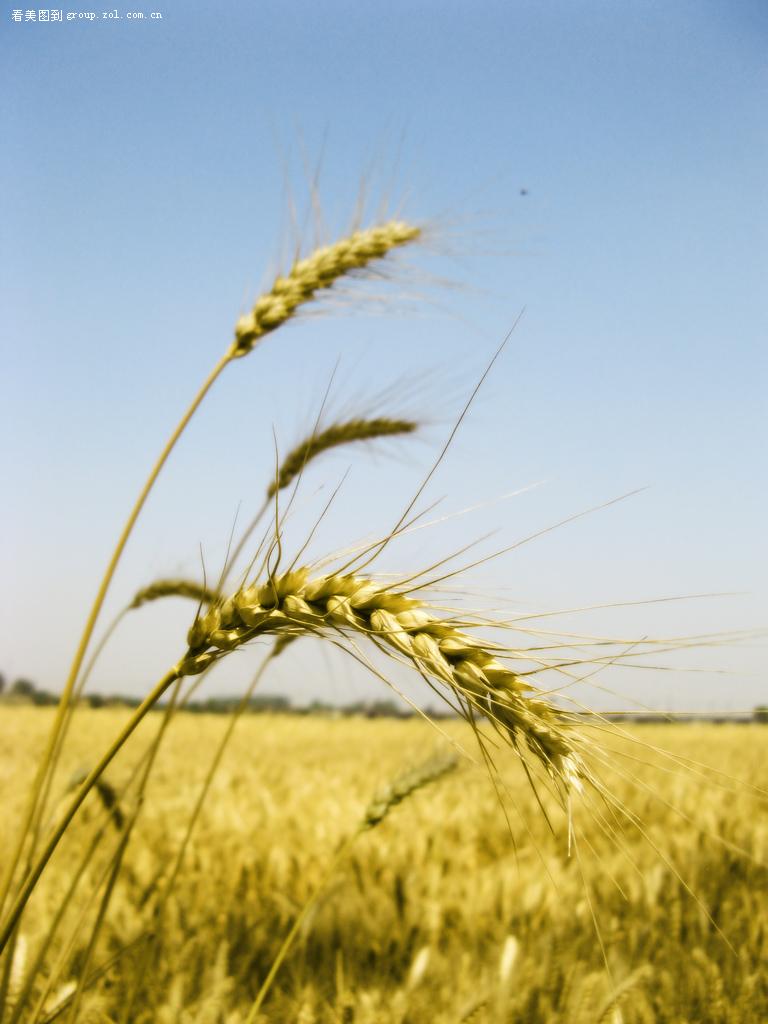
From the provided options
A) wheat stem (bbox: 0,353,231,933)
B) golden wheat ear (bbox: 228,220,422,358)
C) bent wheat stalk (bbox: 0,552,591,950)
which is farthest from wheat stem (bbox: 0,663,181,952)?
golden wheat ear (bbox: 228,220,422,358)

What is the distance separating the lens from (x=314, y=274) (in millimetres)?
1664

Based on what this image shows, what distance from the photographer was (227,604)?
2.92 feet

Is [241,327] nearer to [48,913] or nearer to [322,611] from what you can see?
[322,611]

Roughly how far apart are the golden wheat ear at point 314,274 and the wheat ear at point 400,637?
77 centimetres

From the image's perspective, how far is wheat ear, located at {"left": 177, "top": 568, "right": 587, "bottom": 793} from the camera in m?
0.78

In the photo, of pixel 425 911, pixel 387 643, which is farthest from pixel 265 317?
pixel 425 911

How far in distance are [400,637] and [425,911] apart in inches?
71.6

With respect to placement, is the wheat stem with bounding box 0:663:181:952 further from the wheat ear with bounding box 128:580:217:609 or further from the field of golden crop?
the wheat ear with bounding box 128:580:217:609

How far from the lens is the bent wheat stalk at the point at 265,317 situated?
1.23 m

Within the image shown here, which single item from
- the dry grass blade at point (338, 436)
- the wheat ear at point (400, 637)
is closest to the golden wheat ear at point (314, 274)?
the dry grass blade at point (338, 436)

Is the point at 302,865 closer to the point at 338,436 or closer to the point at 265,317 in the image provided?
the point at 338,436

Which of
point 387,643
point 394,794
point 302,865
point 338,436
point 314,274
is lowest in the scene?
point 302,865

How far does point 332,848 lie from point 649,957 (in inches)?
51.0

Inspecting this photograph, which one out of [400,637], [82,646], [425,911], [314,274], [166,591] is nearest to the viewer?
[400,637]
